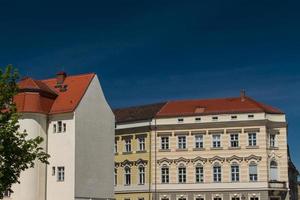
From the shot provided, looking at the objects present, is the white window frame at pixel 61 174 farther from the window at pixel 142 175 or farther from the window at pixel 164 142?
the window at pixel 164 142

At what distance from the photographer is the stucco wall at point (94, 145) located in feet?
193

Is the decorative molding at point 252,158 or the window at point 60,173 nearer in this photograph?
the window at point 60,173

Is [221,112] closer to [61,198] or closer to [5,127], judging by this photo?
[61,198]

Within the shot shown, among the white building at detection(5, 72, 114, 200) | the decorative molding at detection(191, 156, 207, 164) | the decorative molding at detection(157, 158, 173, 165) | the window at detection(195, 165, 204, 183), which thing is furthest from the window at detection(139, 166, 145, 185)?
the white building at detection(5, 72, 114, 200)

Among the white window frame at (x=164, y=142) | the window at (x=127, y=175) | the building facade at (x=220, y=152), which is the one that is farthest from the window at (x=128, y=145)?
the white window frame at (x=164, y=142)

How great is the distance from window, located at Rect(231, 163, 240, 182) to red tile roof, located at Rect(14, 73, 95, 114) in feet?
79.1

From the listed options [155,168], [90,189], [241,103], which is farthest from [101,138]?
[241,103]

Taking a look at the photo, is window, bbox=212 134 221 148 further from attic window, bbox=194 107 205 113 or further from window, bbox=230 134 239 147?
attic window, bbox=194 107 205 113

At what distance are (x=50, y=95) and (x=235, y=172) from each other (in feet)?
89.8

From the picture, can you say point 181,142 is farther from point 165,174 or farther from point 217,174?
point 217,174

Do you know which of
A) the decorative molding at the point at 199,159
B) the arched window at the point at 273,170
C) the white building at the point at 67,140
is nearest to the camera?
the white building at the point at 67,140

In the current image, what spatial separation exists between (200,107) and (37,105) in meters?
27.3

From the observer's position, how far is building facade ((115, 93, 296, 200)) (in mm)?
75750

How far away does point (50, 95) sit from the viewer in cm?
6200
